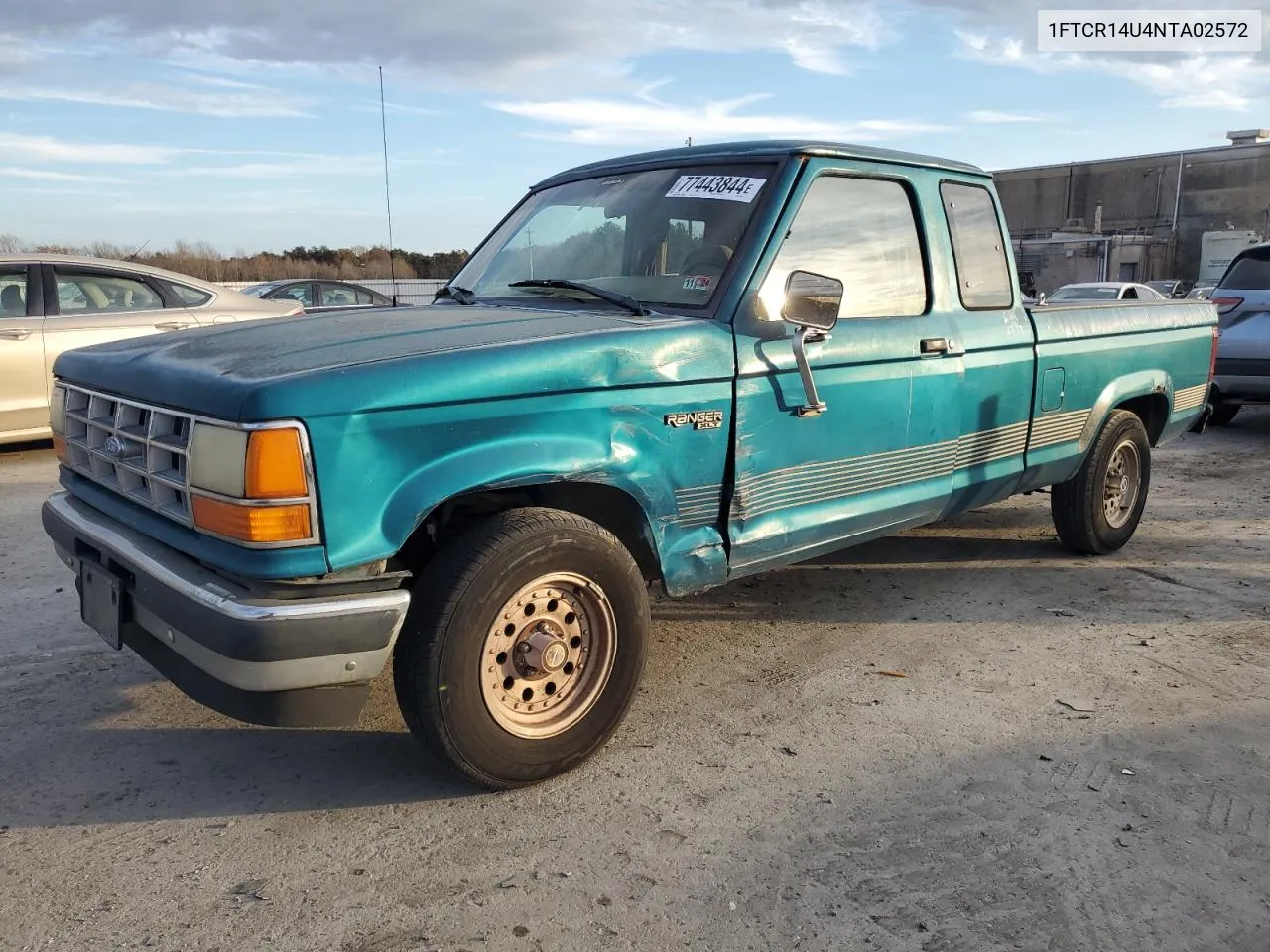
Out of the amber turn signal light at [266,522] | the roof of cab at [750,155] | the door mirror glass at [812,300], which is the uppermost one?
the roof of cab at [750,155]

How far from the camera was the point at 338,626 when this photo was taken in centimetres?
256

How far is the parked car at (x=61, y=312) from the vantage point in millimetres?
7438

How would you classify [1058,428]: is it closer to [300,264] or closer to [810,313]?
[810,313]

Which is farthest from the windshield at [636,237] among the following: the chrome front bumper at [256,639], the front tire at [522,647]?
the chrome front bumper at [256,639]

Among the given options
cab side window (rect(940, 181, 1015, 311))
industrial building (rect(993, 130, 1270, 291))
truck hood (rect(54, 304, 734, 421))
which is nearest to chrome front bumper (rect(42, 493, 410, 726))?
truck hood (rect(54, 304, 734, 421))

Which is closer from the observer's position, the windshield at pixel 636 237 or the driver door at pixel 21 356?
the windshield at pixel 636 237

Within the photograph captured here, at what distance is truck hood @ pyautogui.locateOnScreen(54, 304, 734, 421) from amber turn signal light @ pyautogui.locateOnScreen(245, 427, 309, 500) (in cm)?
5

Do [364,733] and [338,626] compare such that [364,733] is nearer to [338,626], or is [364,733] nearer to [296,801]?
[296,801]

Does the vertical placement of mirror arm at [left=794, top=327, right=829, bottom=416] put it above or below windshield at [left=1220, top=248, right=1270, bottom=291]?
below

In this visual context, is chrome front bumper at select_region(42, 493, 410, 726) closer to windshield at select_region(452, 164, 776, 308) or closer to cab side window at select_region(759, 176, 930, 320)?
windshield at select_region(452, 164, 776, 308)

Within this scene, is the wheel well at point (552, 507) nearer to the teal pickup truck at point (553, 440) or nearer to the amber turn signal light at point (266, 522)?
the teal pickup truck at point (553, 440)

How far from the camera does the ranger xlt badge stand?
3191 millimetres

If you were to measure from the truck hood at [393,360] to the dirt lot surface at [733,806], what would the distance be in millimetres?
1215

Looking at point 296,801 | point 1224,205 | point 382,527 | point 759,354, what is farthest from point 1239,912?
point 1224,205
